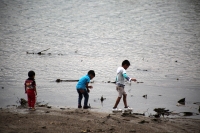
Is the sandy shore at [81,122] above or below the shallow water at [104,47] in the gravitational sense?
below

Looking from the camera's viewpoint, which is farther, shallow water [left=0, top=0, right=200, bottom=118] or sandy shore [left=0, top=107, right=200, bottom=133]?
shallow water [left=0, top=0, right=200, bottom=118]

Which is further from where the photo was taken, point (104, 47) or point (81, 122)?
point (104, 47)

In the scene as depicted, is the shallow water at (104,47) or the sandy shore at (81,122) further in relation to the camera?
the shallow water at (104,47)

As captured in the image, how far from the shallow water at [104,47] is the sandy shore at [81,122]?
209 centimetres

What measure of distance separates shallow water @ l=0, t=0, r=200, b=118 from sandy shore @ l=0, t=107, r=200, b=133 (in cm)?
209

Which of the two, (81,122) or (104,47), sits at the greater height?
(104,47)

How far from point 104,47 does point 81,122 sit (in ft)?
73.6

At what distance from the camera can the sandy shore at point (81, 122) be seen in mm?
7789

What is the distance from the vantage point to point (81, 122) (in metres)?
8.38

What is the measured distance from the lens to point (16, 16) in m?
48.4

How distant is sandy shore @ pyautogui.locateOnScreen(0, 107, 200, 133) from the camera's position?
7.79 meters

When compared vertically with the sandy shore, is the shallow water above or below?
above

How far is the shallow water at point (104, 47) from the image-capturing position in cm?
1400

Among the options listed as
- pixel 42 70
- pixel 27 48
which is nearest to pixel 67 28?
pixel 27 48
